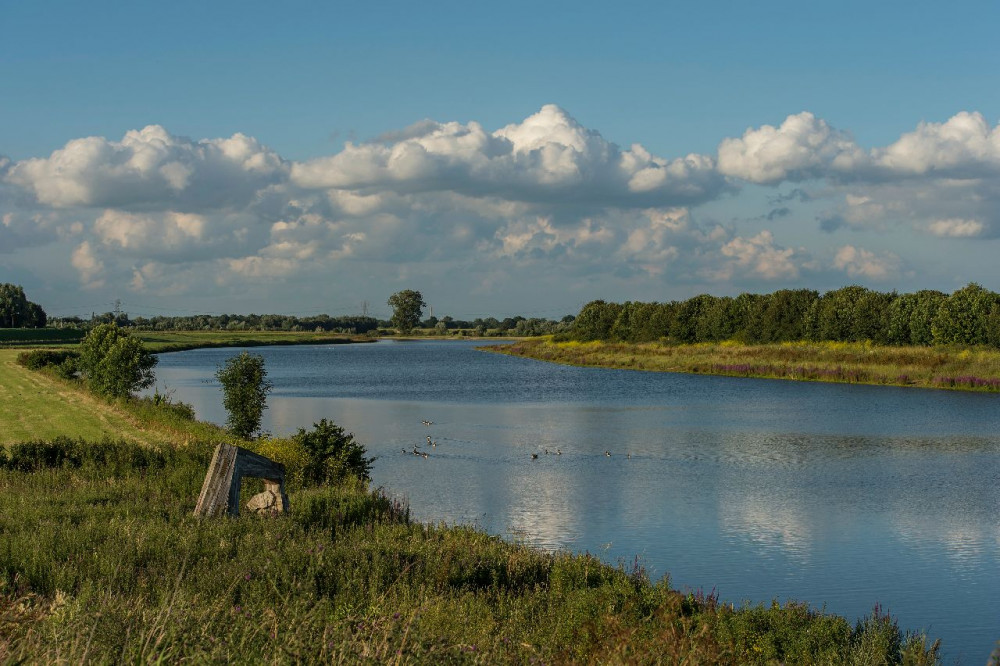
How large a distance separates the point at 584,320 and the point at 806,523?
397 feet

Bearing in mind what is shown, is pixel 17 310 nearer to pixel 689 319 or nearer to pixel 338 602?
pixel 689 319

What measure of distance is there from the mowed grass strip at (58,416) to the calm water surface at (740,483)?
25.4 ft

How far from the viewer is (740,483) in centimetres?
2953

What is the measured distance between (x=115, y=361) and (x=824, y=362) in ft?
201

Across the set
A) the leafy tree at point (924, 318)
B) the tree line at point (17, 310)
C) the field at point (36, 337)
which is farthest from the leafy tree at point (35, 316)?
the leafy tree at point (924, 318)

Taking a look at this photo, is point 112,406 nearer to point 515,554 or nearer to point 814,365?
point 515,554

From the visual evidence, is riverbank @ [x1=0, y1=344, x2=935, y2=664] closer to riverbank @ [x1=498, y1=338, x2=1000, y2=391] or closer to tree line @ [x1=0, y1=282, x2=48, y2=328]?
riverbank @ [x1=498, y1=338, x2=1000, y2=391]

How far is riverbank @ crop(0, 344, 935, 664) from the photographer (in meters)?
7.68

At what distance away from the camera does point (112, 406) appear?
4250 centimetres

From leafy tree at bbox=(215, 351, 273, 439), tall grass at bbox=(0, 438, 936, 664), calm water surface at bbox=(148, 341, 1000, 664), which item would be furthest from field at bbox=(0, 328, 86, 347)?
tall grass at bbox=(0, 438, 936, 664)

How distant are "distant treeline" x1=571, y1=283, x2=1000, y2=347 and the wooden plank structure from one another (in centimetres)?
6958

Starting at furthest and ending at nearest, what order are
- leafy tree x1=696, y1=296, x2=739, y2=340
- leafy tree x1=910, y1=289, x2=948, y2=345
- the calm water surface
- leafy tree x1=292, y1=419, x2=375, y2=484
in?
leafy tree x1=696, y1=296, x2=739, y2=340, leafy tree x1=910, y1=289, x2=948, y2=345, leafy tree x1=292, y1=419, x2=375, y2=484, the calm water surface

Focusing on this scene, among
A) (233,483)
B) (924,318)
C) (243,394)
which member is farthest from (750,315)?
(233,483)

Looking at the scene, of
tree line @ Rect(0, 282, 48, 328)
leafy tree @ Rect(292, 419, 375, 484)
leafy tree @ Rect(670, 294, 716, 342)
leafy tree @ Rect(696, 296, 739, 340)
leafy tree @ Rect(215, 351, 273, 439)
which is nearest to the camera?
leafy tree @ Rect(292, 419, 375, 484)
